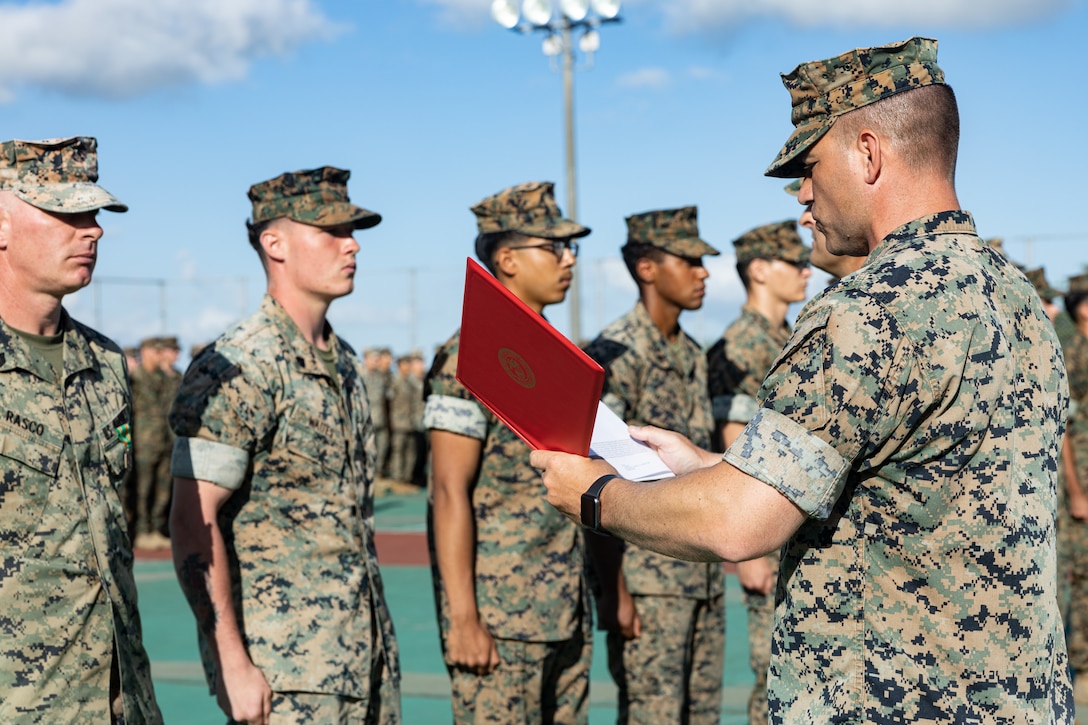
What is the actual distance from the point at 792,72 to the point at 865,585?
102cm

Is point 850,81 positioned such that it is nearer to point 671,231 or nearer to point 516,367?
point 516,367

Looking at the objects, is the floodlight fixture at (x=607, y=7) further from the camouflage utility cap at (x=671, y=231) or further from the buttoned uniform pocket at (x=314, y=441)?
the buttoned uniform pocket at (x=314, y=441)

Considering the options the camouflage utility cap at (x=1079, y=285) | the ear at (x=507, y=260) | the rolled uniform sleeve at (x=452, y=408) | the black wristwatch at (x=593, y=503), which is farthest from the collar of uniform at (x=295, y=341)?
the camouflage utility cap at (x=1079, y=285)

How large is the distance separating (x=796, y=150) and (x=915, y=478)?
67 cm

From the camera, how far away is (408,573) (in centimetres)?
1042

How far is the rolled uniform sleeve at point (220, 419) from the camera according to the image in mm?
3262

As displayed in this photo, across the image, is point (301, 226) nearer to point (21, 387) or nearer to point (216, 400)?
point (216, 400)

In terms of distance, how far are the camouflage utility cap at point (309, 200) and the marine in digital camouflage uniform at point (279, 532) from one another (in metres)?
0.32

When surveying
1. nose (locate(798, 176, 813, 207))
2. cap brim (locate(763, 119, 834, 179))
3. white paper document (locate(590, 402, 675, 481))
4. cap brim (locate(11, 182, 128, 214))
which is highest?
cap brim (locate(11, 182, 128, 214))

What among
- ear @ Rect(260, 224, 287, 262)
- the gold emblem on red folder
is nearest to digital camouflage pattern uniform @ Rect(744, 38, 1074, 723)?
the gold emblem on red folder

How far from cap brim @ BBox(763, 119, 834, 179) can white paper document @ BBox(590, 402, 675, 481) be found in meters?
0.63

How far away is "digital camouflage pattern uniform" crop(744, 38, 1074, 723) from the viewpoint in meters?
1.94

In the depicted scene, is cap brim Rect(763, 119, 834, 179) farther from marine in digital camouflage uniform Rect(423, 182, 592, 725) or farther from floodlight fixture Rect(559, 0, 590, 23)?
floodlight fixture Rect(559, 0, 590, 23)

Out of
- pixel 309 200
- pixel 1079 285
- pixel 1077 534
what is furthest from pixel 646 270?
pixel 1079 285
